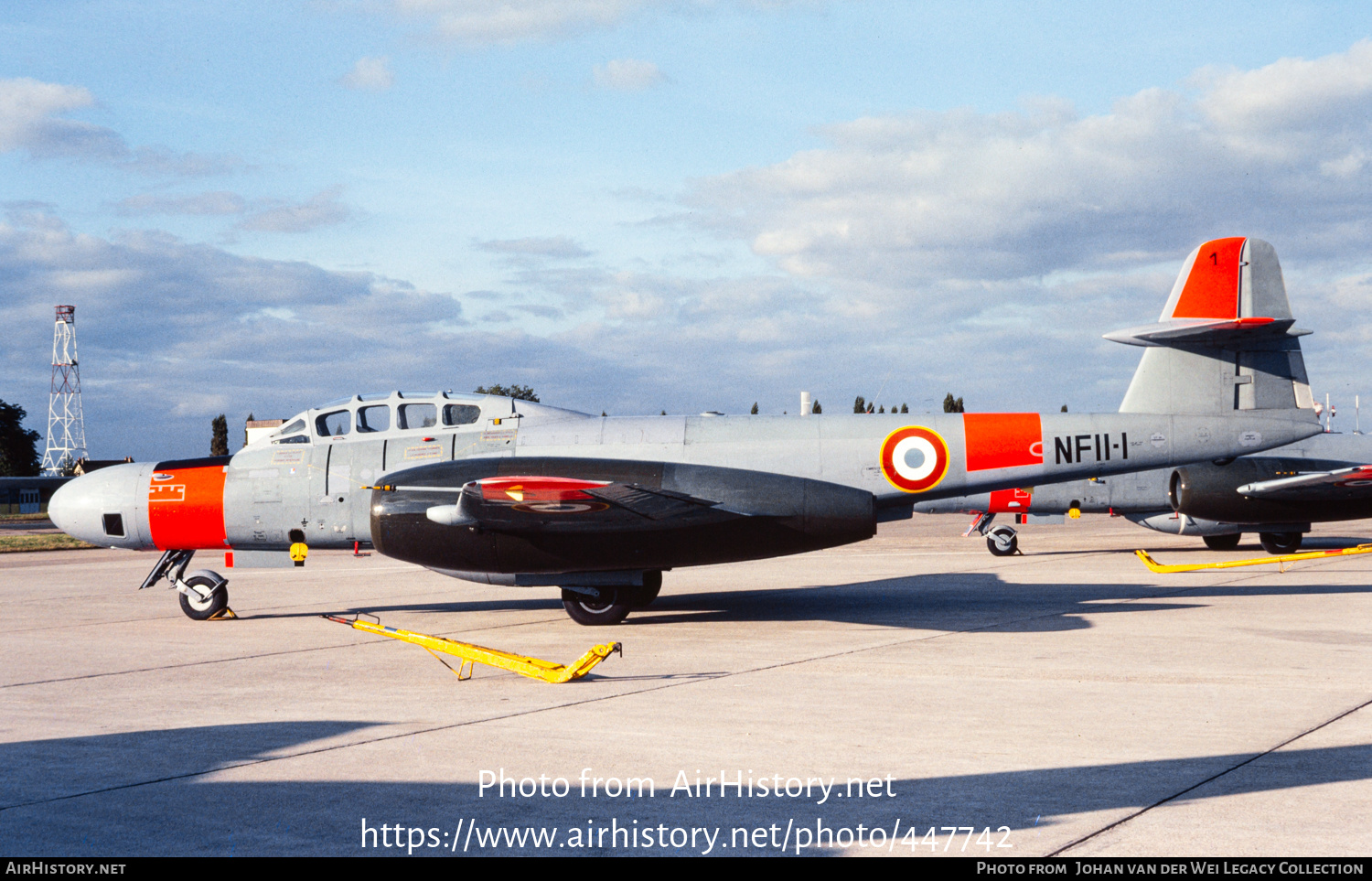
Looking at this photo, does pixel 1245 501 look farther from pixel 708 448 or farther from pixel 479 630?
pixel 479 630

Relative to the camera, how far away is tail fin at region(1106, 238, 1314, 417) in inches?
551

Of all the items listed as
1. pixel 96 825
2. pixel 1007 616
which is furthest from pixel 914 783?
pixel 1007 616

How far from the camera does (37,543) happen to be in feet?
123

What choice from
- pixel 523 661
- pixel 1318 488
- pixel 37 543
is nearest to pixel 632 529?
pixel 523 661

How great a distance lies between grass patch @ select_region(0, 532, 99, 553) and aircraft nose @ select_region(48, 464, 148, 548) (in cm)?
2116

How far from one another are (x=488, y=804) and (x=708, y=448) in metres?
8.32

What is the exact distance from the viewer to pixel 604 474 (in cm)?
1234

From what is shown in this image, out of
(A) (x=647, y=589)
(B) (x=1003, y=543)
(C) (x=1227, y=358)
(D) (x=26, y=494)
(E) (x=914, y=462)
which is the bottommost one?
(B) (x=1003, y=543)

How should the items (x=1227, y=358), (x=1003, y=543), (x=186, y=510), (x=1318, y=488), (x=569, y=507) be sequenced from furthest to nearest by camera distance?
(x=1003, y=543) → (x=1318, y=488) → (x=1227, y=358) → (x=186, y=510) → (x=569, y=507)

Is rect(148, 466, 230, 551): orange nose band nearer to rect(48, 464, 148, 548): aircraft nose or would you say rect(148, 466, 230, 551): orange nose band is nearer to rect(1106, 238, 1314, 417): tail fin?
rect(48, 464, 148, 548): aircraft nose

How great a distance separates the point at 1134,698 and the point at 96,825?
690 centimetres

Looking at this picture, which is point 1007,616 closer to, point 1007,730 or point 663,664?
point 663,664

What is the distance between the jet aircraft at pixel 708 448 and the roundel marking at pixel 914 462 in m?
0.02

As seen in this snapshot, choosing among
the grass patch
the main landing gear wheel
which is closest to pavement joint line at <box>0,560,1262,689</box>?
the main landing gear wheel
